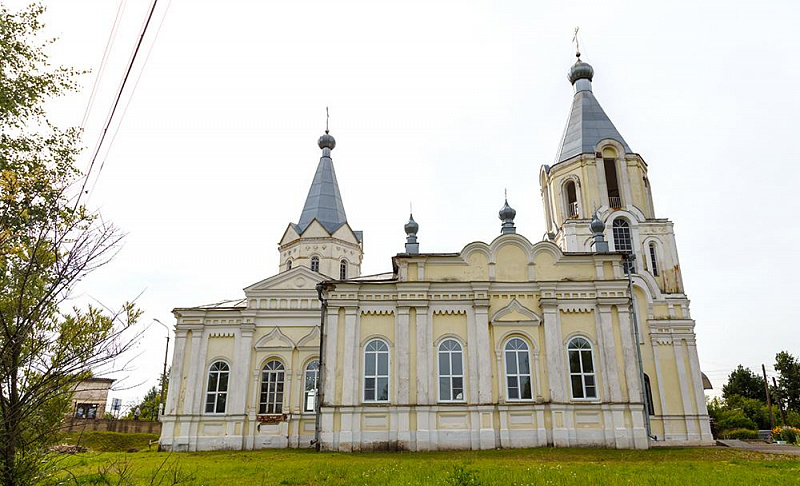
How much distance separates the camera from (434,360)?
734 inches

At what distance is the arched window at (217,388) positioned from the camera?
875 inches

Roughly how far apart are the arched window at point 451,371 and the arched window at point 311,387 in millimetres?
6315

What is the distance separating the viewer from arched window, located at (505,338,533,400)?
60.2ft

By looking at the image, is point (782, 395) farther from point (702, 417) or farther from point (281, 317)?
point (281, 317)

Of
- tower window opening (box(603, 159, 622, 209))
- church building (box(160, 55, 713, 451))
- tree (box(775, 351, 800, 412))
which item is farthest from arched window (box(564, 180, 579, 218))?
tree (box(775, 351, 800, 412))

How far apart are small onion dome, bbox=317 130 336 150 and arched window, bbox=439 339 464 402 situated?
24.7 m

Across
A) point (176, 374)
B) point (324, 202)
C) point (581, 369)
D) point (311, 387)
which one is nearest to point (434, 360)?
point (581, 369)

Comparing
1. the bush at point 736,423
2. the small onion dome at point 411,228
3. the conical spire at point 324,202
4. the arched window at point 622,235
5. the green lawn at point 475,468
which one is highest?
the conical spire at point 324,202

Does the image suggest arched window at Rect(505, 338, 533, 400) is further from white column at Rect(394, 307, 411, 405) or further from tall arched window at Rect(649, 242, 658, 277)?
tall arched window at Rect(649, 242, 658, 277)

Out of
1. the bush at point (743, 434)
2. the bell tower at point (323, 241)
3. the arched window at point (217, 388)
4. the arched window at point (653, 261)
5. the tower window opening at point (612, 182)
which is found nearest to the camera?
the arched window at point (217, 388)

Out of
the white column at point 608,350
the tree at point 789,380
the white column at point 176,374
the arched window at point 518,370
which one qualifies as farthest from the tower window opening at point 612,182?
the tree at point 789,380

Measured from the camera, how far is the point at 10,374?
580 cm

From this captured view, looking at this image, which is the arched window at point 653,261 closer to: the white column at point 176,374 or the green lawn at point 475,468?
the green lawn at point 475,468

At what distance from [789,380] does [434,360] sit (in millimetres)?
47045
